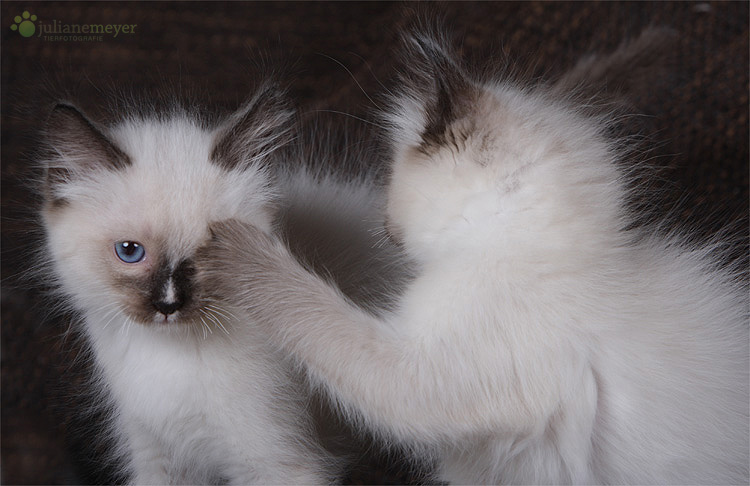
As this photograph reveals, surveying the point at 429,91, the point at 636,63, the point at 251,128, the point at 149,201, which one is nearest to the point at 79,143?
the point at 149,201

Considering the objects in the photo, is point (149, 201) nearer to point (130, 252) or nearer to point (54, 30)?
point (130, 252)

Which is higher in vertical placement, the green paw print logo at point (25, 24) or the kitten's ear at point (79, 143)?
the green paw print logo at point (25, 24)

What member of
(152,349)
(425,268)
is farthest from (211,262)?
(425,268)

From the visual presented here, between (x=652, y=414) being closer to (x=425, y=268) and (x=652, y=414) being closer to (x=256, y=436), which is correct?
(x=425, y=268)

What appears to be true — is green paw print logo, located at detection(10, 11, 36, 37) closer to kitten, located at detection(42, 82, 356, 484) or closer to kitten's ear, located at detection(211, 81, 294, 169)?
kitten, located at detection(42, 82, 356, 484)

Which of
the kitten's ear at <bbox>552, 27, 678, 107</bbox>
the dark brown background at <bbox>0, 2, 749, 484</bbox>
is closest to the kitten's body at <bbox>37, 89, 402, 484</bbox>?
the dark brown background at <bbox>0, 2, 749, 484</bbox>

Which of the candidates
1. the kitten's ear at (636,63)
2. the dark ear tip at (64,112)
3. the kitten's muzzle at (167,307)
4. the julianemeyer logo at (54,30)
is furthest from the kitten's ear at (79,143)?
the kitten's ear at (636,63)

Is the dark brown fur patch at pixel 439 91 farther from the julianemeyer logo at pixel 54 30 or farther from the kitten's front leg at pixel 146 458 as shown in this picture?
the julianemeyer logo at pixel 54 30
